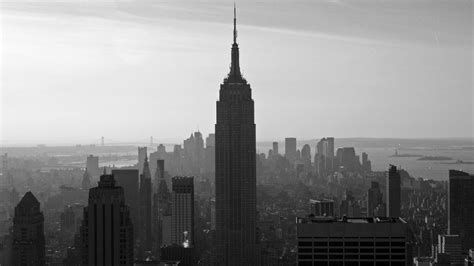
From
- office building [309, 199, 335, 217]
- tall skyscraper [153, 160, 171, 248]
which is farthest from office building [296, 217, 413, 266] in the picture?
tall skyscraper [153, 160, 171, 248]

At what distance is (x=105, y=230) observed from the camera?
40.3ft

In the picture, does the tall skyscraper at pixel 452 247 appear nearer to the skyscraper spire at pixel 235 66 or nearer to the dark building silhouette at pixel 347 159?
the dark building silhouette at pixel 347 159

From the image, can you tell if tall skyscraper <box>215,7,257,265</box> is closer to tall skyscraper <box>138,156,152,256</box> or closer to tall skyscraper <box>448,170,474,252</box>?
tall skyscraper <box>138,156,152,256</box>

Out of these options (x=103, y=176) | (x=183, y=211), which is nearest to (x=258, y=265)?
(x=183, y=211)

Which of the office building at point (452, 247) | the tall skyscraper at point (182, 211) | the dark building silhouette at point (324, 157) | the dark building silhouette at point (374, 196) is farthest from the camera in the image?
the tall skyscraper at point (182, 211)

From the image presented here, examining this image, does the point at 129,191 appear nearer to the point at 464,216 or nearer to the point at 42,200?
the point at 42,200

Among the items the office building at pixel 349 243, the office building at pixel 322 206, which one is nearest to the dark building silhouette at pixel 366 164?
the office building at pixel 322 206

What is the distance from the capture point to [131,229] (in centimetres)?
1337

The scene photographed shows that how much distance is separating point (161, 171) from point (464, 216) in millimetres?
6251

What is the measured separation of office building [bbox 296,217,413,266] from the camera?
8.81 m

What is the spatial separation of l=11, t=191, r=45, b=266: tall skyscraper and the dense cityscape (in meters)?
0.03

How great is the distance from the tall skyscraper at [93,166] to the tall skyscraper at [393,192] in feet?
16.2

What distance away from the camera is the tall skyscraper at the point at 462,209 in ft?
46.9

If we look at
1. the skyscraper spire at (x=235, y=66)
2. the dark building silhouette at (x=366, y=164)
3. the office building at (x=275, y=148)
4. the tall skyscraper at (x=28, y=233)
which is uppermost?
the skyscraper spire at (x=235, y=66)
